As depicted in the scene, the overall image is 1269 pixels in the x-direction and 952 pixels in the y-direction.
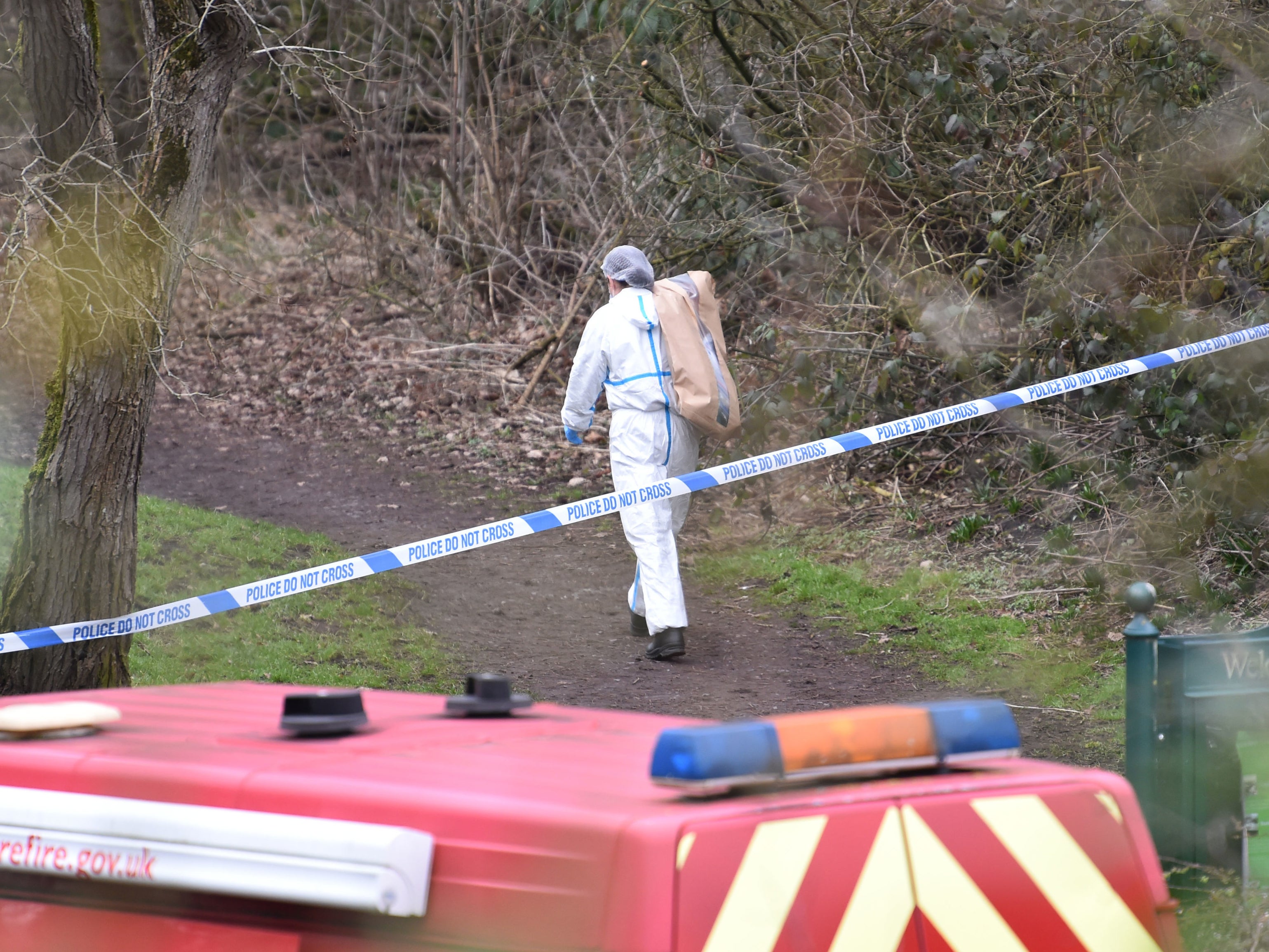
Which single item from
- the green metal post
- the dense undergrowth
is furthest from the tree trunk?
the green metal post

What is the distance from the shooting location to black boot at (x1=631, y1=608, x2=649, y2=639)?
8133mm

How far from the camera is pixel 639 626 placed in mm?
8164

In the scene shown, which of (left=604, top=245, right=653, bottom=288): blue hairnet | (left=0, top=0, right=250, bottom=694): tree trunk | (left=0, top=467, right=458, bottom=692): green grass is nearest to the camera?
(left=0, top=0, right=250, bottom=694): tree trunk

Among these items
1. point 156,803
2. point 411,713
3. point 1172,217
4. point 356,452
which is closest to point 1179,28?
point 1172,217

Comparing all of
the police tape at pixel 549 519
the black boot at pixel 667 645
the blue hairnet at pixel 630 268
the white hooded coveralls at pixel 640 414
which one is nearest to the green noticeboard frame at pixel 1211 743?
the police tape at pixel 549 519

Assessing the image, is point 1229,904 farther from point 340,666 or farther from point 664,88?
point 664,88

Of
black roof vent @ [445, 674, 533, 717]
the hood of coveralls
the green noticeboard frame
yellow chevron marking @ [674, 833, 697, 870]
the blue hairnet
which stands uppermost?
the blue hairnet

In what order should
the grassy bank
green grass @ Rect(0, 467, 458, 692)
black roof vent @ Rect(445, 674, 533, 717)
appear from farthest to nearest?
green grass @ Rect(0, 467, 458, 692), the grassy bank, black roof vent @ Rect(445, 674, 533, 717)

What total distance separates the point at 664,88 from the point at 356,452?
479 centimetres

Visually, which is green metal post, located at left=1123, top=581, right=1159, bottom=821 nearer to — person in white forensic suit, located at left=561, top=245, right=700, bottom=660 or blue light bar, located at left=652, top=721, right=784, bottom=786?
blue light bar, located at left=652, top=721, right=784, bottom=786

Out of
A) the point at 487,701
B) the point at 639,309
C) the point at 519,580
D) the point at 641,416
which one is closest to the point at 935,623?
the point at 641,416

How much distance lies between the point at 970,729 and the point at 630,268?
19.0ft

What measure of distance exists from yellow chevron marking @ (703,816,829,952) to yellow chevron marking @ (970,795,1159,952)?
0.30 metres

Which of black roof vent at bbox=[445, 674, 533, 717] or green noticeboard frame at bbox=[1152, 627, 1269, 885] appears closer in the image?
black roof vent at bbox=[445, 674, 533, 717]
